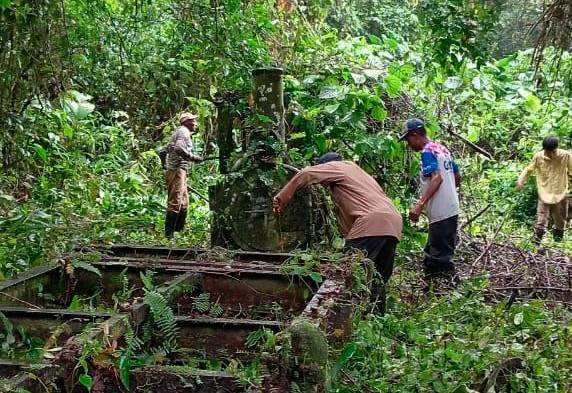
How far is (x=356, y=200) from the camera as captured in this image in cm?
591

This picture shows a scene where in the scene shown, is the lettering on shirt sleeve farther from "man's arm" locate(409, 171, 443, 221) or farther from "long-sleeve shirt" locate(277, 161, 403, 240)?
"long-sleeve shirt" locate(277, 161, 403, 240)

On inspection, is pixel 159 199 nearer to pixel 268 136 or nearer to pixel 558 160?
pixel 268 136

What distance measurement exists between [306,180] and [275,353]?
2736 millimetres

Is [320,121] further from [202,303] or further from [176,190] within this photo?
[202,303]

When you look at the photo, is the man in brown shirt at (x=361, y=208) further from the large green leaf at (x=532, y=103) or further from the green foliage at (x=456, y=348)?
the large green leaf at (x=532, y=103)

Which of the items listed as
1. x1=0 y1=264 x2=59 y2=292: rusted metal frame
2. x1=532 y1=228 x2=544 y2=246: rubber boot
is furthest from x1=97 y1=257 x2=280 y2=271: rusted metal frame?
x1=532 y1=228 x2=544 y2=246: rubber boot

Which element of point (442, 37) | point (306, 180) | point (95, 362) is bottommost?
point (95, 362)

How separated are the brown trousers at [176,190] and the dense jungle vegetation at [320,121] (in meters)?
0.38

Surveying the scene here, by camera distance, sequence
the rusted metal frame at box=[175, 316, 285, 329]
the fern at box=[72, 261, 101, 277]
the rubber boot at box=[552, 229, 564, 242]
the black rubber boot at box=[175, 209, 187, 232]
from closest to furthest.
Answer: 1. the rusted metal frame at box=[175, 316, 285, 329]
2. the fern at box=[72, 261, 101, 277]
3. the black rubber boot at box=[175, 209, 187, 232]
4. the rubber boot at box=[552, 229, 564, 242]

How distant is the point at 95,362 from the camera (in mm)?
2988

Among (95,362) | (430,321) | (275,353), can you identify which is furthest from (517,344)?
(95,362)

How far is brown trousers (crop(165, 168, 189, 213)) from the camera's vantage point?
9172 mm

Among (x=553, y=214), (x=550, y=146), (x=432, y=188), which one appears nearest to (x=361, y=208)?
(x=432, y=188)

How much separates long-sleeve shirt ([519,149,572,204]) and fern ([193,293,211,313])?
6.47 meters
